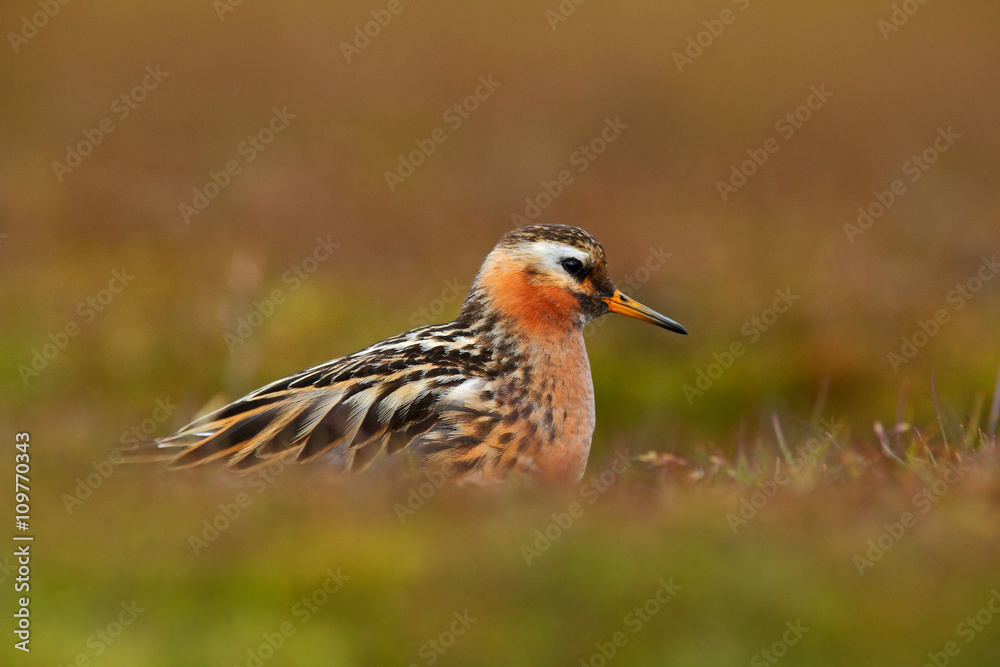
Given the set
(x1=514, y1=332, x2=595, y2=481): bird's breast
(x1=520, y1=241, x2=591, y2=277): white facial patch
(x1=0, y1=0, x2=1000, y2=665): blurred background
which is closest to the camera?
(x1=0, y1=0, x2=1000, y2=665): blurred background

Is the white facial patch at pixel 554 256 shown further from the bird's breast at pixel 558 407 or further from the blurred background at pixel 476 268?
the blurred background at pixel 476 268

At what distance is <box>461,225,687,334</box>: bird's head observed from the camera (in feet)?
21.9

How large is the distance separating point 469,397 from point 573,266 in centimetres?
121

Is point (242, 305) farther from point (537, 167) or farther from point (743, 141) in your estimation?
point (743, 141)

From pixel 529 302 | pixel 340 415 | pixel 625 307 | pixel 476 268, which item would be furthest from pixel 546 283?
pixel 476 268

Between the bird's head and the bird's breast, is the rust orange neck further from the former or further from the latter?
the bird's breast

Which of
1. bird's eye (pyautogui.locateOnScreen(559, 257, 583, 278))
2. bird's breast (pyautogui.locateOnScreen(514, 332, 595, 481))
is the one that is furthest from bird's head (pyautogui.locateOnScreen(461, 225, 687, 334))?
bird's breast (pyautogui.locateOnScreen(514, 332, 595, 481))

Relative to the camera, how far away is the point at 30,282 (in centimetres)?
1174

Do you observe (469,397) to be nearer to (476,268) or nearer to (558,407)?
(558,407)

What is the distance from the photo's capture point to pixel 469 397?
5.96 m

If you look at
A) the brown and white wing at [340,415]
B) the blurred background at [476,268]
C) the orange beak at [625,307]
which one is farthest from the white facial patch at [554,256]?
the blurred background at [476,268]

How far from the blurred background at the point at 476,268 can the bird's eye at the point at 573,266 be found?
103 centimetres

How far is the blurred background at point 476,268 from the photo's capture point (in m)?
4.22

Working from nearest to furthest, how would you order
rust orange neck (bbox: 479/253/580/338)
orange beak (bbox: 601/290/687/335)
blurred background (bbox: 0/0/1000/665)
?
blurred background (bbox: 0/0/1000/665) < rust orange neck (bbox: 479/253/580/338) < orange beak (bbox: 601/290/687/335)
